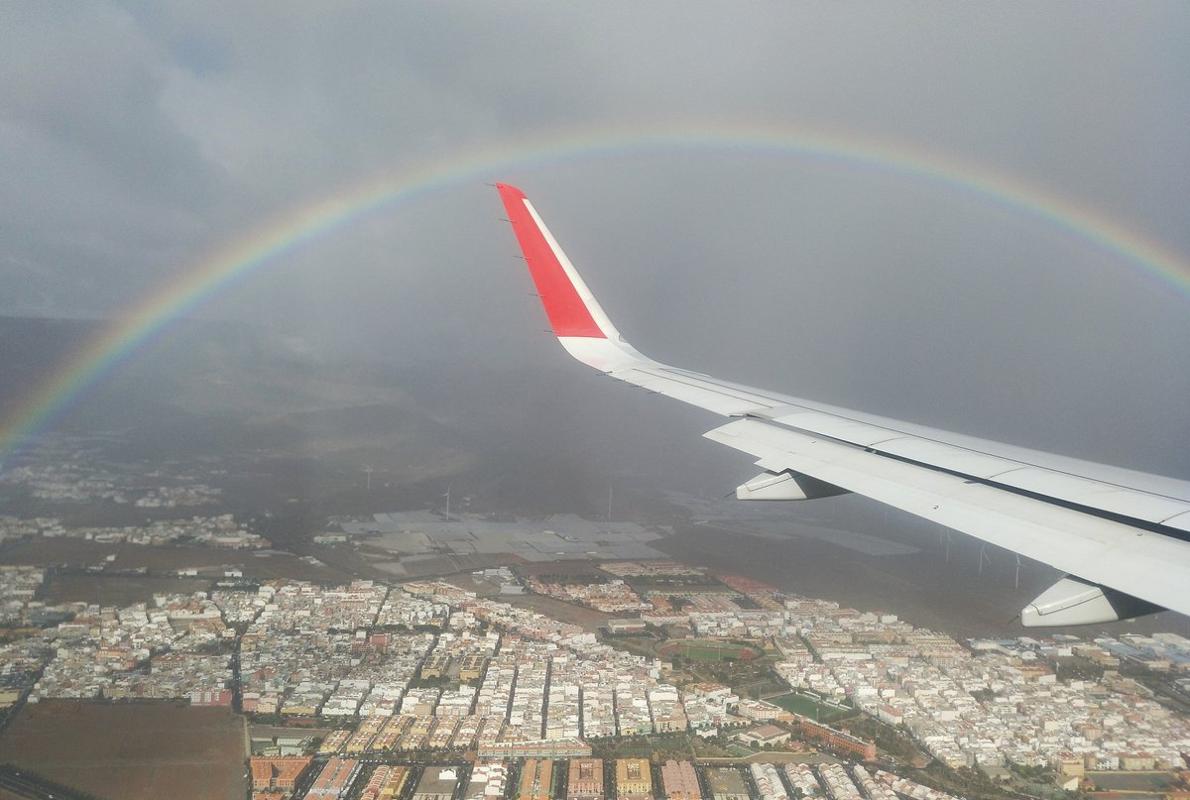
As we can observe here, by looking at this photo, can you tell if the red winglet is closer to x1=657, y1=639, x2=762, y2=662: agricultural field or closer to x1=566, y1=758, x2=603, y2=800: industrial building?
x1=566, y1=758, x2=603, y2=800: industrial building

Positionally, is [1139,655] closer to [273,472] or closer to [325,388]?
[273,472]

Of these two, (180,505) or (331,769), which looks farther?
(180,505)

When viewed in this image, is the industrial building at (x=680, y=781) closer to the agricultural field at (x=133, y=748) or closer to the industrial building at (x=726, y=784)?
the industrial building at (x=726, y=784)

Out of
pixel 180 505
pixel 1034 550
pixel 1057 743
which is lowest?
pixel 180 505

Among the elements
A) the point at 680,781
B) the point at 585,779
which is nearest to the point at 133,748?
the point at 585,779

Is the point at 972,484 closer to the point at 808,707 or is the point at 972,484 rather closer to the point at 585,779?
the point at 585,779

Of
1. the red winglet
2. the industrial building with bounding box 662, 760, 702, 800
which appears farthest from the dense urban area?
the red winglet

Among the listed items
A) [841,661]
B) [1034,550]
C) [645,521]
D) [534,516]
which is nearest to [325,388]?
[534,516]
